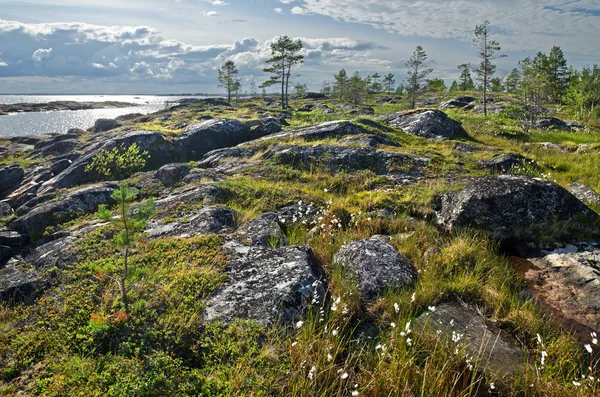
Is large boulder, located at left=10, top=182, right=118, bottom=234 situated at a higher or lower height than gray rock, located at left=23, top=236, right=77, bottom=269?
higher

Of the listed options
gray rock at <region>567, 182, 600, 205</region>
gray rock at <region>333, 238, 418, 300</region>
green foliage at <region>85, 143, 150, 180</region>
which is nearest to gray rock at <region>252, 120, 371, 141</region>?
green foliage at <region>85, 143, 150, 180</region>

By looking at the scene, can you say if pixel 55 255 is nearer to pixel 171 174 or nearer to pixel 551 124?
pixel 171 174

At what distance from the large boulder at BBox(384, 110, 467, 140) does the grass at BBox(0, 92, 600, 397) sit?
1276 cm

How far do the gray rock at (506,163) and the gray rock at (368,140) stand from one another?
4.05 metres

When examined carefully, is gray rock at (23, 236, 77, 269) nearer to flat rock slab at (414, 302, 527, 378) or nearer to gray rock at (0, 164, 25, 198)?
flat rock slab at (414, 302, 527, 378)

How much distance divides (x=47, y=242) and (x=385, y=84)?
513 feet

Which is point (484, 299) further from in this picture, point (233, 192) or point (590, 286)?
point (233, 192)

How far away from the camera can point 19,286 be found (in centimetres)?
505

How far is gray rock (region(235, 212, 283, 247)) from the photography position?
620 centimetres

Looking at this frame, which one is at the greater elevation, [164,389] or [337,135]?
[337,135]

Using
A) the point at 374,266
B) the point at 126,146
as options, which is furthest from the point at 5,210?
the point at 374,266

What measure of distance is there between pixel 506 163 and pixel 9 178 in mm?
19683

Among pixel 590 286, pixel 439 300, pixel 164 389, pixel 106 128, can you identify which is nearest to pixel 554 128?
pixel 590 286

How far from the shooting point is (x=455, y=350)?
356 centimetres
